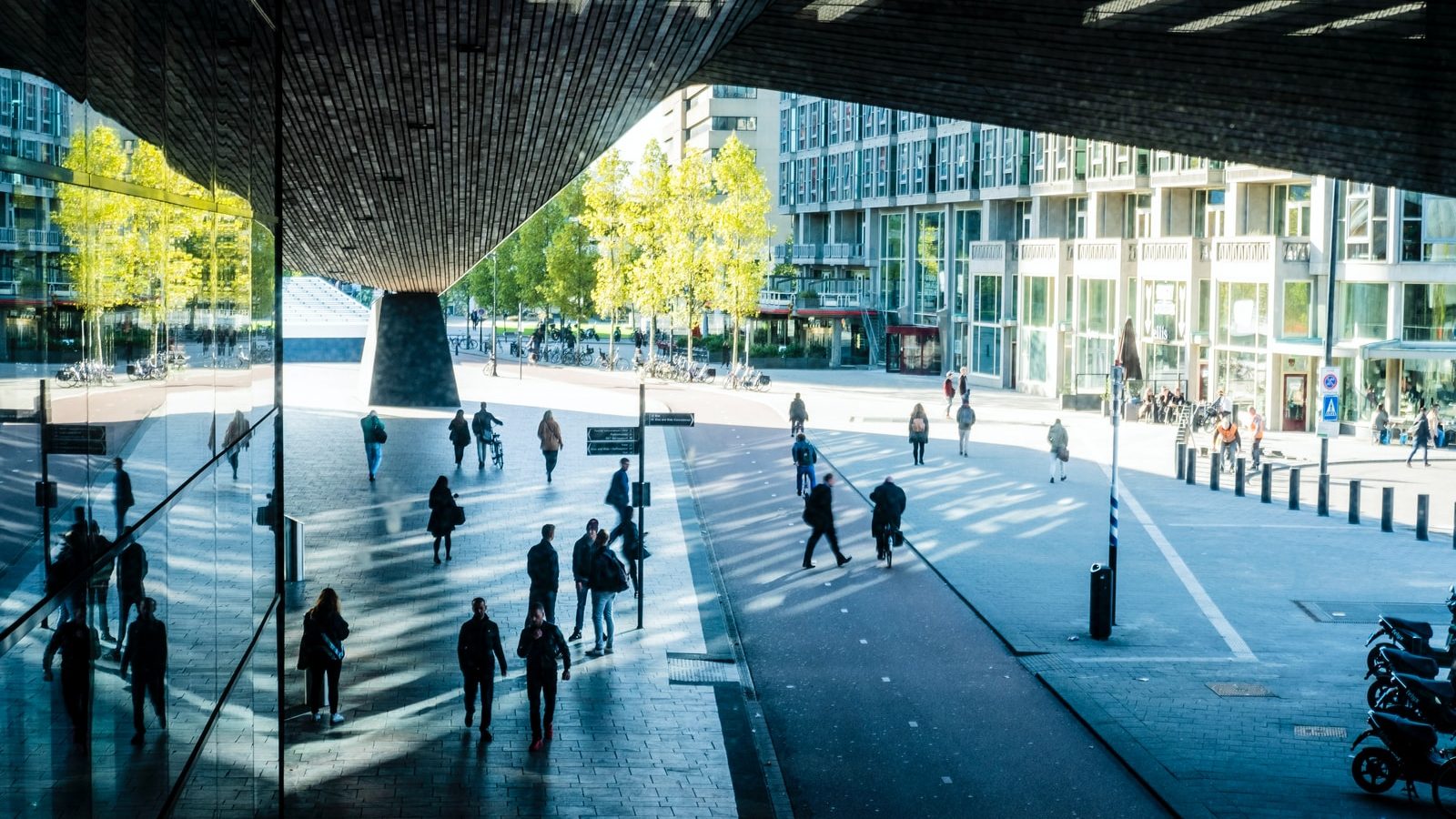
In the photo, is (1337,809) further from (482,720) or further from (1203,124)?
(1203,124)

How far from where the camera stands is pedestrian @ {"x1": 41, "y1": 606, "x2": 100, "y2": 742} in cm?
529

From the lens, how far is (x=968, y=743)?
13.4m

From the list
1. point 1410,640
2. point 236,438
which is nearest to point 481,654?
point 236,438

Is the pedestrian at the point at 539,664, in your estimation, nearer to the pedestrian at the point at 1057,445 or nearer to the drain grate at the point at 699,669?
the drain grate at the point at 699,669

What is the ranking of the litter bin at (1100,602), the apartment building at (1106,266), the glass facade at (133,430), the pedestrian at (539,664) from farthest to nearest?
the apartment building at (1106,266) < the litter bin at (1100,602) < the pedestrian at (539,664) < the glass facade at (133,430)

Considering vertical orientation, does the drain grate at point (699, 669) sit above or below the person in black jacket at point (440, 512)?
below

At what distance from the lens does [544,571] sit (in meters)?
15.8

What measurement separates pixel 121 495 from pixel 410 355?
129 feet

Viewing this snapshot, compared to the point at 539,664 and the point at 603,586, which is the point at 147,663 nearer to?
the point at 539,664

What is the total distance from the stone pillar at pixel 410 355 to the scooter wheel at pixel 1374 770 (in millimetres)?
35022

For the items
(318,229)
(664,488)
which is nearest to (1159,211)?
(664,488)

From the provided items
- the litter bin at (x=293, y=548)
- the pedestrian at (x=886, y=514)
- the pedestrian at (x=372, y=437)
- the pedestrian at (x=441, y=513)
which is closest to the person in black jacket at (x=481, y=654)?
the litter bin at (x=293, y=548)

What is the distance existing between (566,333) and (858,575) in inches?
2203

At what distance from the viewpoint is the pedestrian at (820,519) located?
21.4 meters
